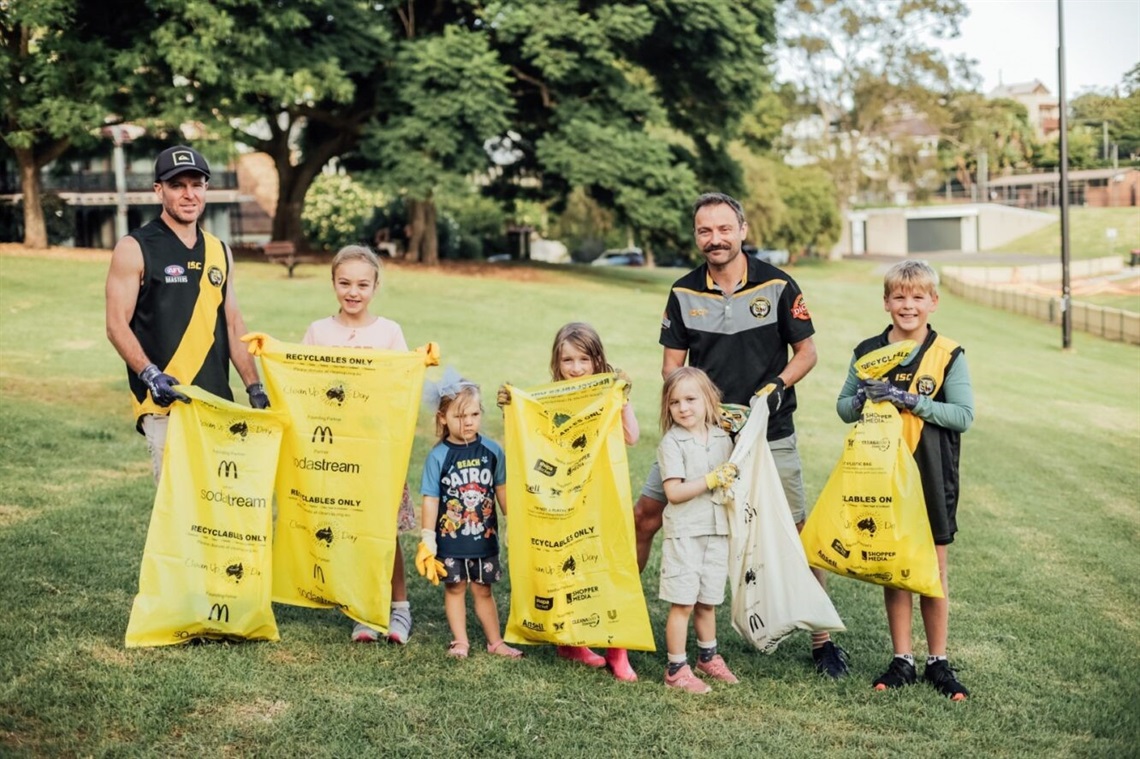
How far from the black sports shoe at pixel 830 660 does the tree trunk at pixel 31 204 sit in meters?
24.4

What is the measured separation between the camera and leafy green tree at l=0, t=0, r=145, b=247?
23859 mm

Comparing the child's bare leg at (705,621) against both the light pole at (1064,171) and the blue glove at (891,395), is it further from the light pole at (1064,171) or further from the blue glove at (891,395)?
the light pole at (1064,171)

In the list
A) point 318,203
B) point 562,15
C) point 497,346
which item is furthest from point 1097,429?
point 318,203

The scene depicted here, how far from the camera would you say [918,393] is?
16.4ft

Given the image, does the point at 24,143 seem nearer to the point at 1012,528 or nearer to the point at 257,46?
the point at 257,46

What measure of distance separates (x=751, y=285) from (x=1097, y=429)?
11175 mm

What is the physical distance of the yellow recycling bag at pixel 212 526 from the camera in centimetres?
512

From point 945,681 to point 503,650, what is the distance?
1.86m

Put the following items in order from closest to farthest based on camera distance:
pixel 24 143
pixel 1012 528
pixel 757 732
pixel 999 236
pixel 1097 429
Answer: pixel 757 732 < pixel 1012 528 < pixel 1097 429 < pixel 24 143 < pixel 999 236

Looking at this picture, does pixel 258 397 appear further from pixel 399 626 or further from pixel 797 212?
pixel 797 212

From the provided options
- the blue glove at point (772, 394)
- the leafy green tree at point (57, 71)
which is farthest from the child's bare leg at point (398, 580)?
the leafy green tree at point (57, 71)

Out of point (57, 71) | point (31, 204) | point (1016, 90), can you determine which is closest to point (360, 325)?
point (57, 71)

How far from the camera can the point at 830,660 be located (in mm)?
5352

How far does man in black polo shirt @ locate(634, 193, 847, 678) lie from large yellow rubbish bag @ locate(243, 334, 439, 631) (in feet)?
3.61
